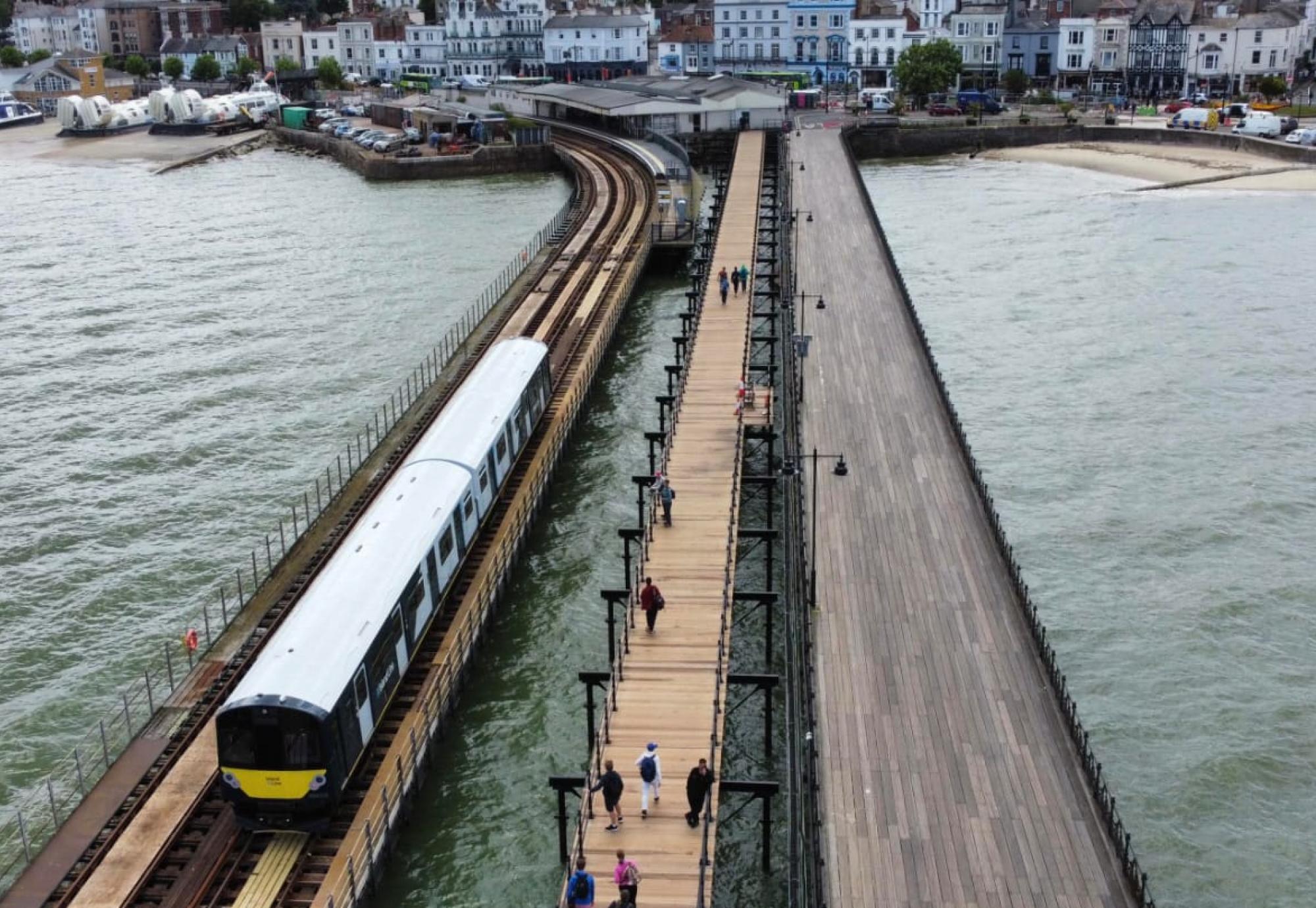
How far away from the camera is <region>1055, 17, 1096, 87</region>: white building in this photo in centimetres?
13188

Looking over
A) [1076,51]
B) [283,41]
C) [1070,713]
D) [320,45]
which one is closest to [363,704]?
[1070,713]

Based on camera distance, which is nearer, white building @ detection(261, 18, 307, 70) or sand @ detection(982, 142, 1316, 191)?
sand @ detection(982, 142, 1316, 191)

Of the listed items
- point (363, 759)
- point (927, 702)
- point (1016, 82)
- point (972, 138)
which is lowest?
point (363, 759)

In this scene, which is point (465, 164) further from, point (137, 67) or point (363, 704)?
point (137, 67)

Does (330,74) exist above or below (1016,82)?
above

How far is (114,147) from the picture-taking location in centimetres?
13412

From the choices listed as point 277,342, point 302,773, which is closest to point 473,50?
point 277,342

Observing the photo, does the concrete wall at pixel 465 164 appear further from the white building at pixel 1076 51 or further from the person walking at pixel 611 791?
the person walking at pixel 611 791

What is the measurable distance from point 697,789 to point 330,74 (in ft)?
536

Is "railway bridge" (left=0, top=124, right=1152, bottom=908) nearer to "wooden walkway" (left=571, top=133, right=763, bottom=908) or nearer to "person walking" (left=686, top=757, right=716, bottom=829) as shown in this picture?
"wooden walkway" (left=571, top=133, right=763, bottom=908)

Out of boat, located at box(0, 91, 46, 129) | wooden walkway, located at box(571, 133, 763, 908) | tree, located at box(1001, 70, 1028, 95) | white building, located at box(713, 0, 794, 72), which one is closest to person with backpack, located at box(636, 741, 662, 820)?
wooden walkway, located at box(571, 133, 763, 908)

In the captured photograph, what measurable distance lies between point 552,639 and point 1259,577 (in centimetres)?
1810

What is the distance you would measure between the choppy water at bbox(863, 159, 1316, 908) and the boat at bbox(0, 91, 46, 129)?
11972 centimetres

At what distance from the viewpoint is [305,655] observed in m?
24.6
